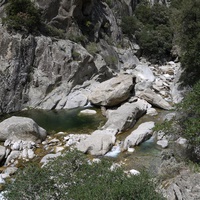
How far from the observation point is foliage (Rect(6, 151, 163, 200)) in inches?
212

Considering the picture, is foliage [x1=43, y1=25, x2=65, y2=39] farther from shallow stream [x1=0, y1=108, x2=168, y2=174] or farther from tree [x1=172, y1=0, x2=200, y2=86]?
tree [x1=172, y1=0, x2=200, y2=86]

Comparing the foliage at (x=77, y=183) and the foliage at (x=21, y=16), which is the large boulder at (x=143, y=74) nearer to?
the foliage at (x=21, y=16)

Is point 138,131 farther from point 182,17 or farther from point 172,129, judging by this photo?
point 182,17

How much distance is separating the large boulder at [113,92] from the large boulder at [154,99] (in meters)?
1.16

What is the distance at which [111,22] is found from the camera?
35531mm

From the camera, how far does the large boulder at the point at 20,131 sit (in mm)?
14570

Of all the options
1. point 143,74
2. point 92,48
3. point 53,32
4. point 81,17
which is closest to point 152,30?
point 81,17

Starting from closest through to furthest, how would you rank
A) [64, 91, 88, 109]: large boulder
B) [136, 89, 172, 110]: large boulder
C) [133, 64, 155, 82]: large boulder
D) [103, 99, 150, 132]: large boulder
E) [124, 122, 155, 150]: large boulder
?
[124, 122, 155, 150]: large boulder < [103, 99, 150, 132]: large boulder < [136, 89, 172, 110]: large boulder < [64, 91, 88, 109]: large boulder < [133, 64, 155, 82]: large boulder

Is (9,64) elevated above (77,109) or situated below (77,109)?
above

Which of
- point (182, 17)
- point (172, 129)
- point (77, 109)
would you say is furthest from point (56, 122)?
point (182, 17)

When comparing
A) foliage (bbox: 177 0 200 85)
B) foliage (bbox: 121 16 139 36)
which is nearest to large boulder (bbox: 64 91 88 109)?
foliage (bbox: 177 0 200 85)

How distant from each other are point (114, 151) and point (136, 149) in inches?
45.1

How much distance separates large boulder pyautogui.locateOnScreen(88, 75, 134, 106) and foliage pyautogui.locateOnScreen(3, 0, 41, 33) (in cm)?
904

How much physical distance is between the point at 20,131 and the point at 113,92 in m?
8.29
